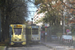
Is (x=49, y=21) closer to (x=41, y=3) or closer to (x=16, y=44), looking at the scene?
(x=41, y=3)

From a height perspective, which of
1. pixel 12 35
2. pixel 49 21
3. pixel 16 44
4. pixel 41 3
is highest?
pixel 41 3

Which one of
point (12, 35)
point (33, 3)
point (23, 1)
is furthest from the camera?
point (23, 1)

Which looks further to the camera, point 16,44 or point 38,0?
point 38,0

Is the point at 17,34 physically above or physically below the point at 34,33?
below

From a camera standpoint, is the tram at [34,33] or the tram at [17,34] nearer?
the tram at [17,34]

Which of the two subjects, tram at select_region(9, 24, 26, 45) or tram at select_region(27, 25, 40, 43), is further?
tram at select_region(27, 25, 40, 43)

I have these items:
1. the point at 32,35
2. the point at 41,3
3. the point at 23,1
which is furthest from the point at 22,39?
the point at 23,1

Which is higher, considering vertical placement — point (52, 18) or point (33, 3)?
point (33, 3)

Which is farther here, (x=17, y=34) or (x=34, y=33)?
(x=34, y=33)

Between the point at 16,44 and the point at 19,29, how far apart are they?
2098 mm

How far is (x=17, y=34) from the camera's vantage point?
18578 mm

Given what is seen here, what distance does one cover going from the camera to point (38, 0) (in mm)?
20344

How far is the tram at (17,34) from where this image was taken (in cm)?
1838

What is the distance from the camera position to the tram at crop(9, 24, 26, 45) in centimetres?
1838
